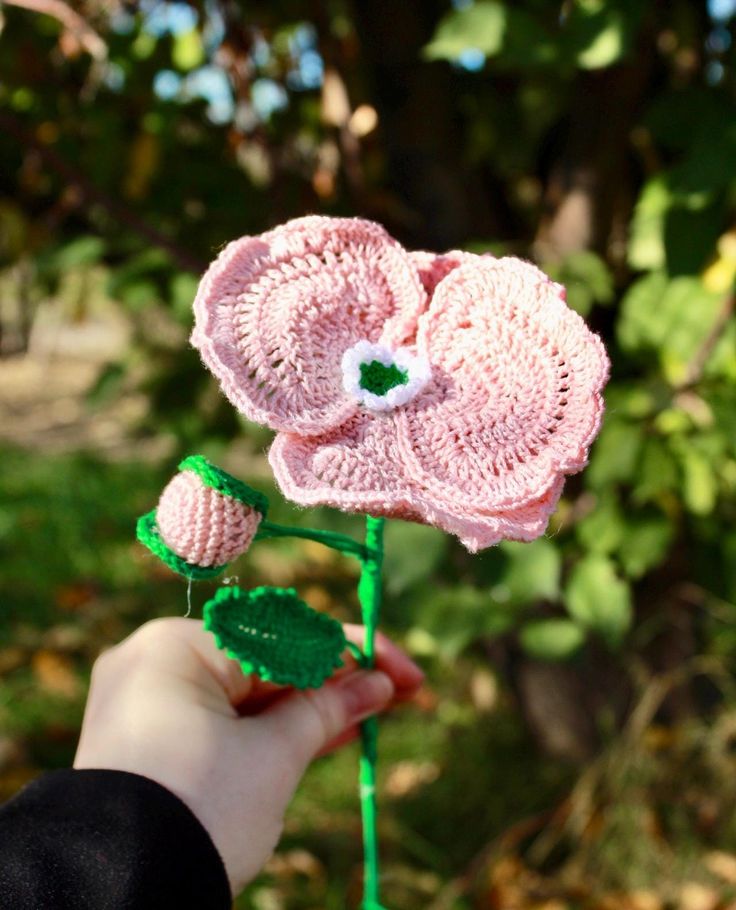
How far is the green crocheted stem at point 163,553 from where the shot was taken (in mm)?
542

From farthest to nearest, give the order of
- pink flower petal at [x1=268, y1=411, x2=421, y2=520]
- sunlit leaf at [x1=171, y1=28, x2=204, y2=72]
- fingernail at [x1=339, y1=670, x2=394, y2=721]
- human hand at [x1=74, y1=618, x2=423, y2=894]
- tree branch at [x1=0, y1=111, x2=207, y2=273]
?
sunlit leaf at [x1=171, y1=28, x2=204, y2=72] < tree branch at [x1=0, y1=111, x2=207, y2=273] < fingernail at [x1=339, y1=670, x2=394, y2=721] < human hand at [x1=74, y1=618, x2=423, y2=894] < pink flower petal at [x1=268, y1=411, x2=421, y2=520]

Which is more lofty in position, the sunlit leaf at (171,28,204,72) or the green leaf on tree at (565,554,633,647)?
the sunlit leaf at (171,28,204,72)

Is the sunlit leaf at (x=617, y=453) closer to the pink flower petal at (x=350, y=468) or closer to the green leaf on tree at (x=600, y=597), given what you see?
the green leaf on tree at (x=600, y=597)

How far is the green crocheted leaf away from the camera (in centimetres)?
59

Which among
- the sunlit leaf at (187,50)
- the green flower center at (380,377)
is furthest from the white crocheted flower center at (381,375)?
the sunlit leaf at (187,50)

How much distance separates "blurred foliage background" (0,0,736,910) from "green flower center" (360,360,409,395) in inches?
19.0

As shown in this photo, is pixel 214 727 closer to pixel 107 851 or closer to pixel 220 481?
pixel 107 851

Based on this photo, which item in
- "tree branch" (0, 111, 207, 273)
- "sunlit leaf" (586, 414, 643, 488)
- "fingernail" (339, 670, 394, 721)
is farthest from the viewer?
"tree branch" (0, 111, 207, 273)

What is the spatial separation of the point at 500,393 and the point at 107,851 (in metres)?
0.39

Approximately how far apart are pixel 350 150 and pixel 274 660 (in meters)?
0.92

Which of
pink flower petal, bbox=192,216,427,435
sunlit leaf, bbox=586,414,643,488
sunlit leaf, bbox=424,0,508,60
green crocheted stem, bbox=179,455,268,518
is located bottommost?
sunlit leaf, bbox=586,414,643,488

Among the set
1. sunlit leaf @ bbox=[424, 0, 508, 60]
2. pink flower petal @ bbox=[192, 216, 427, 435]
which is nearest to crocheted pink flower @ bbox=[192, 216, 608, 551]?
pink flower petal @ bbox=[192, 216, 427, 435]

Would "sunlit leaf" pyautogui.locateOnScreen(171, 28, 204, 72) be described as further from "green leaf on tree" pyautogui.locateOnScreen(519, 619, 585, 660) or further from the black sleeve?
the black sleeve

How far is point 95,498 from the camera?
8.81 ft
